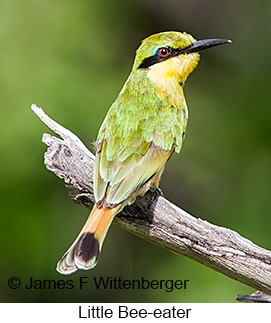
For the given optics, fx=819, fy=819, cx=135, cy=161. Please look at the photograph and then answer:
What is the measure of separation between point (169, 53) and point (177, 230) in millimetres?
754

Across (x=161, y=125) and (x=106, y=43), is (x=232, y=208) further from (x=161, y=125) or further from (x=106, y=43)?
(x=161, y=125)

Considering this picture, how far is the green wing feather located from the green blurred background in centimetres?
127

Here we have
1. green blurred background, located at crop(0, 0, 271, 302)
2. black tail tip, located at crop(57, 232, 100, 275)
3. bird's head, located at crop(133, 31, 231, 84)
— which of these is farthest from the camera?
green blurred background, located at crop(0, 0, 271, 302)

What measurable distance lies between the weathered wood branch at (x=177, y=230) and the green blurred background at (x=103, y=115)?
4.46 feet

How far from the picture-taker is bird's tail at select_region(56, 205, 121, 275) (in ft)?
9.33

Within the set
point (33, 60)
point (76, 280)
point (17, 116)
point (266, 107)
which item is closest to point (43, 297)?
point (76, 280)

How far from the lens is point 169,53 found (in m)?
3.32

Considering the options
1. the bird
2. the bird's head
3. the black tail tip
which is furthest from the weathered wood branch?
the bird's head

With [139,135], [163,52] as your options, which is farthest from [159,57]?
[139,135]

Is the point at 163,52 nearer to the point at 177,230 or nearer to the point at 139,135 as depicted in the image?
the point at 139,135

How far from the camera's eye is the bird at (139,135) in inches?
114

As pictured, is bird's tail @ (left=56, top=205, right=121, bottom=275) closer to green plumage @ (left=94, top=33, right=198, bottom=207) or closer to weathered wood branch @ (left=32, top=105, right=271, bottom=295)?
green plumage @ (left=94, top=33, right=198, bottom=207)

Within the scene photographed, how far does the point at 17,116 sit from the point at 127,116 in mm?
1487

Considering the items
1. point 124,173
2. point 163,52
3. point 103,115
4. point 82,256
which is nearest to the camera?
point 82,256
